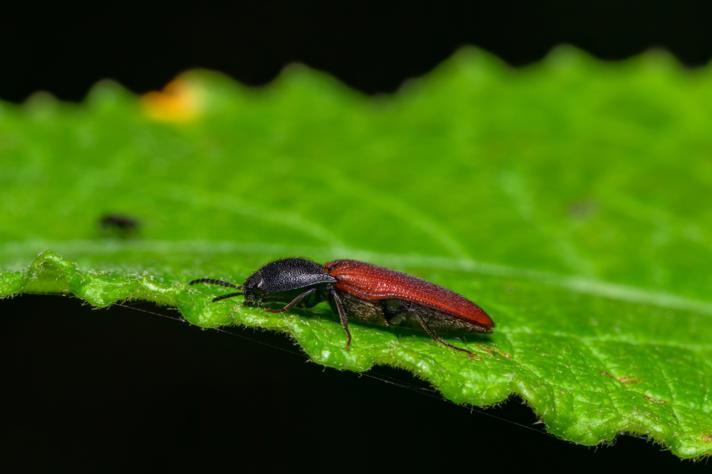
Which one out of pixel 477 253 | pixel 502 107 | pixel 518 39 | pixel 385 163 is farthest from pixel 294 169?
pixel 518 39

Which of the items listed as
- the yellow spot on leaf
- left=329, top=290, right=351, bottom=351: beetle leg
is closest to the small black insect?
left=329, top=290, right=351, bottom=351: beetle leg

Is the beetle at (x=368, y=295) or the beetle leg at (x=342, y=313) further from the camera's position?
the beetle at (x=368, y=295)

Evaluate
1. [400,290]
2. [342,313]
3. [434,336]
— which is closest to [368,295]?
[400,290]

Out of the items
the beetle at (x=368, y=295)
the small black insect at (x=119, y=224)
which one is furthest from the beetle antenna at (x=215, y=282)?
A: the small black insect at (x=119, y=224)

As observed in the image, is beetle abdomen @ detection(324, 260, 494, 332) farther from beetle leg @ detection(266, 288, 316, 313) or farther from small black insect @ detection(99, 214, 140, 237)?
small black insect @ detection(99, 214, 140, 237)

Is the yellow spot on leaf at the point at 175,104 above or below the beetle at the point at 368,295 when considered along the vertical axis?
above

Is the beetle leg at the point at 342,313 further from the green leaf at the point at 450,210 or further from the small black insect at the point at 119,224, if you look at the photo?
the small black insect at the point at 119,224
